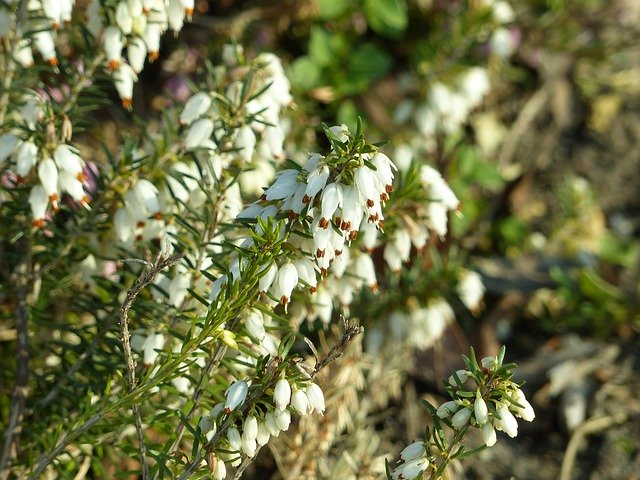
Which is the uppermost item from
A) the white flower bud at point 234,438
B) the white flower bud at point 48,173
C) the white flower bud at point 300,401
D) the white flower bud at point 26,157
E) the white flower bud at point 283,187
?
the white flower bud at point 283,187

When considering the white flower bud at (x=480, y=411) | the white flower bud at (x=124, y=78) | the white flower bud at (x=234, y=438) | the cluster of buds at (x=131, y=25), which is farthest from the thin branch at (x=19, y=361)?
the white flower bud at (x=480, y=411)

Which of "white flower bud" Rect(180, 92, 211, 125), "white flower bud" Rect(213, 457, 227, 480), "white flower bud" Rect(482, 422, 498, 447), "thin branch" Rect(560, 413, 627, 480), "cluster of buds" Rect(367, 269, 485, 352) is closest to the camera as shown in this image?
"white flower bud" Rect(482, 422, 498, 447)

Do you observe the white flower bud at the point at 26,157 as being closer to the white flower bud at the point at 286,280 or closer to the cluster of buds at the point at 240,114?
the cluster of buds at the point at 240,114

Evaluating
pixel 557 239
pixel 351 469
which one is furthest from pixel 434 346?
pixel 557 239

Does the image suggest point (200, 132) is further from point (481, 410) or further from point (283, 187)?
point (481, 410)

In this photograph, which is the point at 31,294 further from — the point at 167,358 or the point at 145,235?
the point at 167,358

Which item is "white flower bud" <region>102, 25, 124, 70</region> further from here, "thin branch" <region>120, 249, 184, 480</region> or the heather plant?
"thin branch" <region>120, 249, 184, 480</region>

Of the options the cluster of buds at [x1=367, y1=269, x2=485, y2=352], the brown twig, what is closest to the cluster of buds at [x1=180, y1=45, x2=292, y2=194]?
the brown twig

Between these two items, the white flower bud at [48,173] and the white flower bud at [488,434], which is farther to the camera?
the white flower bud at [48,173]
